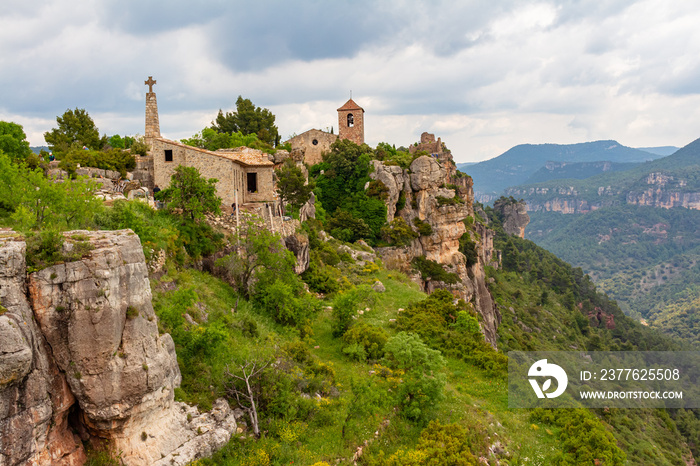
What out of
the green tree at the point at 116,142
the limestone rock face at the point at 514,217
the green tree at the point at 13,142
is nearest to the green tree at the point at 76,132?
the green tree at the point at 116,142

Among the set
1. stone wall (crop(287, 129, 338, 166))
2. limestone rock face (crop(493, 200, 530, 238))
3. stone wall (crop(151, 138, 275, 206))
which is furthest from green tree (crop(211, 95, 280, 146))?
limestone rock face (crop(493, 200, 530, 238))

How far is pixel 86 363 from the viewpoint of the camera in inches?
373

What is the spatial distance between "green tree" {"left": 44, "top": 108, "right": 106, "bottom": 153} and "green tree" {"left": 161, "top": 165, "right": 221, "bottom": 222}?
19.5m

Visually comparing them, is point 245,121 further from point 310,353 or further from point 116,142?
point 310,353

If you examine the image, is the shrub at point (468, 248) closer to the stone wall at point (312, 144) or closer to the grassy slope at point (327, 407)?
the stone wall at point (312, 144)

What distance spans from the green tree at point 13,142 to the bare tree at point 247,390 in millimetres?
17653

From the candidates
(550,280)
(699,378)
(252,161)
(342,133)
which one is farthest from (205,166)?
(550,280)

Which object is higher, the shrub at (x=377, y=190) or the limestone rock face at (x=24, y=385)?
the shrub at (x=377, y=190)

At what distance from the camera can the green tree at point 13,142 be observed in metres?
24.2

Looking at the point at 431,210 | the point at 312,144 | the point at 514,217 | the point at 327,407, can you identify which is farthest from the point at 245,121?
the point at 514,217

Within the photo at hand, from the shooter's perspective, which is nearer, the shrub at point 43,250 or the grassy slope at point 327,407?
the shrub at point 43,250

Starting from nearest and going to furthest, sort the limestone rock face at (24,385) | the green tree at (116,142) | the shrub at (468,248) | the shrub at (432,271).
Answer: the limestone rock face at (24,385), the green tree at (116,142), the shrub at (432,271), the shrub at (468,248)

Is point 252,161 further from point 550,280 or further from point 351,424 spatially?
point 550,280

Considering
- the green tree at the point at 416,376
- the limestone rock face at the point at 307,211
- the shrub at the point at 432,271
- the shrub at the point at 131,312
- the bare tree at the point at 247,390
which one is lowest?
the shrub at the point at 432,271
